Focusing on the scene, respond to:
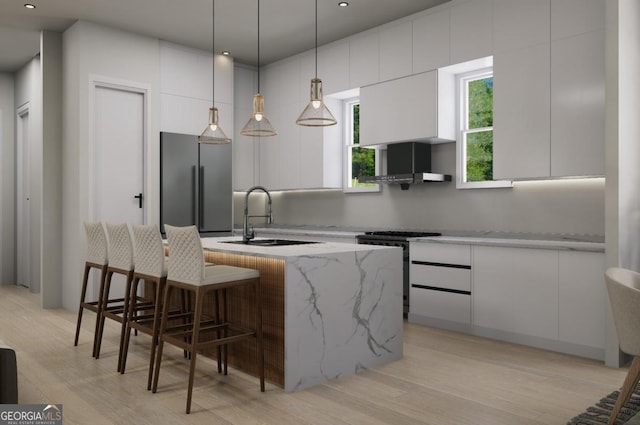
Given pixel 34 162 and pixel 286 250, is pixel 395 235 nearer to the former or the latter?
pixel 286 250

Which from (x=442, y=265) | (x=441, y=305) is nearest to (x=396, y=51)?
(x=442, y=265)

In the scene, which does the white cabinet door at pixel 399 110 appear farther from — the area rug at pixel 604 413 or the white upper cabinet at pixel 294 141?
the area rug at pixel 604 413

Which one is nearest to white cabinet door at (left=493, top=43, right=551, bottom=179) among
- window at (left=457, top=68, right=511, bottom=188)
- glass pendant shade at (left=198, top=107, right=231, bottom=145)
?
window at (left=457, top=68, right=511, bottom=188)

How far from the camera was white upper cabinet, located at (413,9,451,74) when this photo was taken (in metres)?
4.94

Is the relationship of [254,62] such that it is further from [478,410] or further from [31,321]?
[478,410]

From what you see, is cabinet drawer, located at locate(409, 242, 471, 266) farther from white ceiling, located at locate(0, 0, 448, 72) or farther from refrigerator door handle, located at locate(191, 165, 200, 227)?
refrigerator door handle, located at locate(191, 165, 200, 227)

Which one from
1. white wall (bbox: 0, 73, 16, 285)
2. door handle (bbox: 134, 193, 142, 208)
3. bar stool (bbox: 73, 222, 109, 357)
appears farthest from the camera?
white wall (bbox: 0, 73, 16, 285)

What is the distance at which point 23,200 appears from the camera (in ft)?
24.3

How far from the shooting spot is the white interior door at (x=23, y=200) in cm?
729

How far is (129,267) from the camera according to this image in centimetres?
381

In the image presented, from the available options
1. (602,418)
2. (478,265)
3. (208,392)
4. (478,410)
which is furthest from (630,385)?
(208,392)

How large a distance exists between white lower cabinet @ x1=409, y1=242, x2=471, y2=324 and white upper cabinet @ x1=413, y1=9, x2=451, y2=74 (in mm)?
1796

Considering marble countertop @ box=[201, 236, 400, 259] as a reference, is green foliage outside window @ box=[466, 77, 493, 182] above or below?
above

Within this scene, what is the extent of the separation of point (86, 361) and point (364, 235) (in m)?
2.89
